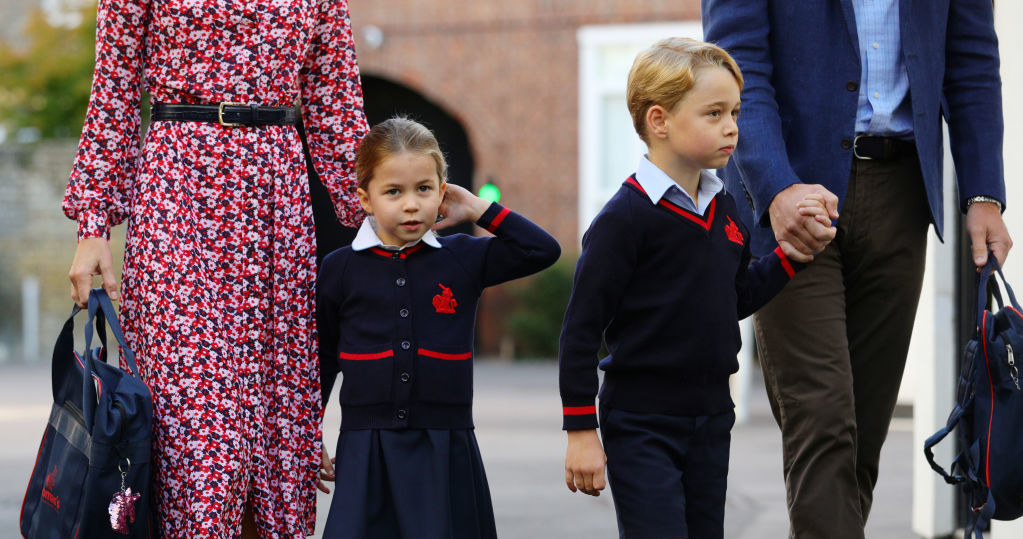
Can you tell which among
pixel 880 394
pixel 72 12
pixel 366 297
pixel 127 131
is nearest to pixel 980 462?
pixel 880 394

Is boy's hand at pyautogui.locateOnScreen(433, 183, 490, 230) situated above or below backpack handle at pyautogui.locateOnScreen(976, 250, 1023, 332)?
above

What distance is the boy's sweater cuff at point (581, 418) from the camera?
3.05m

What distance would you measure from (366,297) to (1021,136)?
7.99 ft

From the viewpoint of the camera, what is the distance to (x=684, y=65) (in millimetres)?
3104

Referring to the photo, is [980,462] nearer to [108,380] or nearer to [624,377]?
[624,377]

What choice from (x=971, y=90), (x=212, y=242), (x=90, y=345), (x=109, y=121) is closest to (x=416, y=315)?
(x=212, y=242)

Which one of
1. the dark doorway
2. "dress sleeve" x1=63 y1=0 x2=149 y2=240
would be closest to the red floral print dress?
"dress sleeve" x1=63 y1=0 x2=149 y2=240

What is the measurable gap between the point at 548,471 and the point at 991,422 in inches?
177

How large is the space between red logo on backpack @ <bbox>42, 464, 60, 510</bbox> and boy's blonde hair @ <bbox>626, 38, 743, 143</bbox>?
1.55 meters

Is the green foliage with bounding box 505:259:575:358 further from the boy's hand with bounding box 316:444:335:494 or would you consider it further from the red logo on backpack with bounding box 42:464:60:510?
the red logo on backpack with bounding box 42:464:60:510

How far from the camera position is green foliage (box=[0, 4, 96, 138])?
64.7 feet

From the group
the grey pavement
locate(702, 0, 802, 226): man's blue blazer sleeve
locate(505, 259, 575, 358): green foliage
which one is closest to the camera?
locate(702, 0, 802, 226): man's blue blazer sleeve

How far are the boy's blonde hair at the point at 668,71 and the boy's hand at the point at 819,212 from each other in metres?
0.30

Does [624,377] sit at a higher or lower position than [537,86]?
lower
